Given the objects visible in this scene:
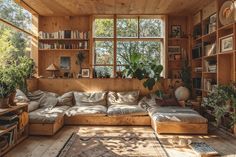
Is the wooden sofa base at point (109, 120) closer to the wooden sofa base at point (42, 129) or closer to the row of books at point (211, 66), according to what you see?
the wooden sofa base at point (42, 129)

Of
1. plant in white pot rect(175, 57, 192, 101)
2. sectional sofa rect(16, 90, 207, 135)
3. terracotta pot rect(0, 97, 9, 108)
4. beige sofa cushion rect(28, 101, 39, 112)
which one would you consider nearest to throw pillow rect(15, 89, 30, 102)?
sectional sofa rect(16, 90, 207, 135)

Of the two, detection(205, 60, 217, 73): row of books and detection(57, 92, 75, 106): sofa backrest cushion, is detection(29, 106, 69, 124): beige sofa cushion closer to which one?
detection(57, 92, 75, 106): sofa backrest cushion

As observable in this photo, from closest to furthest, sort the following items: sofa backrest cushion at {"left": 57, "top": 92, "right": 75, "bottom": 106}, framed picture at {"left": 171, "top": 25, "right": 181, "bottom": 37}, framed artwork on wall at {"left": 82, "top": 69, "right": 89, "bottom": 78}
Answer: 1. sofa backrest cushion at {"left": 57, "top": 92, "right": 75, "bottom": 106}
2. framed artwork on wall at {"left": 82, "top": 69, "right": 89, "bottom": 78}
3. framed picture at {"left": 171, "top": 25, "right": 181, "bottom": 37}

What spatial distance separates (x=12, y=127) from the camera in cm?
355

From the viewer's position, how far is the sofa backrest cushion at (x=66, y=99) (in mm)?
5547

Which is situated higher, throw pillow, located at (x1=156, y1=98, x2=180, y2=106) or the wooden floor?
throw pillow, located at (x1=156, y1=98, x2=180, y2=106)

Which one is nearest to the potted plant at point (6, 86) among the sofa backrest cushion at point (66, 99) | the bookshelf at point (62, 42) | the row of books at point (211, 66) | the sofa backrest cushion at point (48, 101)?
the sofa backrest cushion at point (48, 101)

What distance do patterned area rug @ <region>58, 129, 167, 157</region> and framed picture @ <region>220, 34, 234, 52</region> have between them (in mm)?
2203

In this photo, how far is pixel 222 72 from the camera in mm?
4844

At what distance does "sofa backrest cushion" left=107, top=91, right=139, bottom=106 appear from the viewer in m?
5.66

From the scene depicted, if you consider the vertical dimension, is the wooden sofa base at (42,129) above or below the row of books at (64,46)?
below

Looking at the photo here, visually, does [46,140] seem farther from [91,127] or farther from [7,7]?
[7,7]

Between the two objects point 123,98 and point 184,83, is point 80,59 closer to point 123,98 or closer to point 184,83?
point 123,98

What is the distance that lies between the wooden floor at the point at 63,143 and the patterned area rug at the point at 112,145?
0.41 feet
